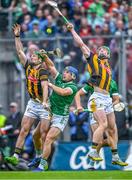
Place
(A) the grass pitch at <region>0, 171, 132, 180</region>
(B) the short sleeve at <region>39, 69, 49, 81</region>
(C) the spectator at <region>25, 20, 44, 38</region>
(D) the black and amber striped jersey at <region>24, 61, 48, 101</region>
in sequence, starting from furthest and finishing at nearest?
(C) the spectator at <region>25, 20, 44, 38</region>
(D) the black and amber striped jersey at <region>24, 61, 48, 101</region>
(B) the short sleeve at <region>39, 69, 49, 81</region>
(A) the grass pitch at <region>0, 171, 132, 180</region>

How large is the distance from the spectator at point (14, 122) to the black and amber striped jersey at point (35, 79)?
4.15 metres

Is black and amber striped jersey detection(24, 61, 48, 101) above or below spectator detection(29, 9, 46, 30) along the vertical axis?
below

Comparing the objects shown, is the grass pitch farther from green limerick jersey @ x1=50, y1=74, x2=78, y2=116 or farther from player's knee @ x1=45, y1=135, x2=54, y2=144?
green limerick jersey @ x1=50, y1=74, x2=78, y2=116

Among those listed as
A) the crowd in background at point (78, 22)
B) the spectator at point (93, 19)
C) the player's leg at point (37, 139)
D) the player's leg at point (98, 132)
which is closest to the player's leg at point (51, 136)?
the player's leg at point (37, 139)

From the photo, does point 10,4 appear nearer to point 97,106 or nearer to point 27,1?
point 27,1

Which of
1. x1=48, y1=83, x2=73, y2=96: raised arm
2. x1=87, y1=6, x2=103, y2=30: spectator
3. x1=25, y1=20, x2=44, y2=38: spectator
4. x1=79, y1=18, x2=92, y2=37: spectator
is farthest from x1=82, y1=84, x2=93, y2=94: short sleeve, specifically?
x1=87, y1=6, x2=103, y2=30: spectator

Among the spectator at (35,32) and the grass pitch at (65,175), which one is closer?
the grass pitch at (65,175)

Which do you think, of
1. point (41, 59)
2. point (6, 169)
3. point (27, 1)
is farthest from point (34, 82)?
point (27, 1)

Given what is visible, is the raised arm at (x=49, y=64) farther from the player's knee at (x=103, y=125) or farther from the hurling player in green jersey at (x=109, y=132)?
the player's knee at (x=103, y=125)

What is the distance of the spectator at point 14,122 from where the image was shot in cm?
2695

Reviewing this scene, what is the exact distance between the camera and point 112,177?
66.8 ft

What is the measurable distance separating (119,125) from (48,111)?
4.04m

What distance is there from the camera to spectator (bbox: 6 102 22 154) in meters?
27.0

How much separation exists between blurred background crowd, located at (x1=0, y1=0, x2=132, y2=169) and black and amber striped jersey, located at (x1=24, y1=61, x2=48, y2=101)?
3415 millimetres
